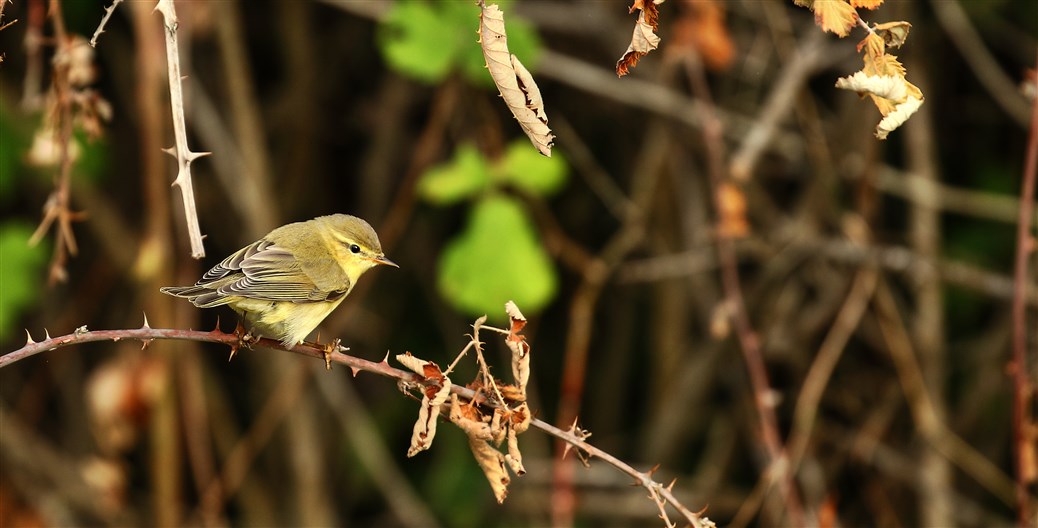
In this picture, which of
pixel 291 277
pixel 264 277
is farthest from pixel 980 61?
pixel 264 277

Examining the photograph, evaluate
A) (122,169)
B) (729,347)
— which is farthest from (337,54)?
(729,347)

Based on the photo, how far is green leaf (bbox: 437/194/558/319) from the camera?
4.73 m

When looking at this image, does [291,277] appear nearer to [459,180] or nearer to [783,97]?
[459,180]

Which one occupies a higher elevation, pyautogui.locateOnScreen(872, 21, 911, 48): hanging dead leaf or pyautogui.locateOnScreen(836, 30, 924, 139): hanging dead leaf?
pyautogui.locateOnScreen(872, 21, 911, 48): hanging dead leaf

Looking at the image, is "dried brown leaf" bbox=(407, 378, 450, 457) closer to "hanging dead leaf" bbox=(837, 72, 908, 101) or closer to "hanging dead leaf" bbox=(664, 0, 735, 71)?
"hanging dead leaf" bbox=(837, 72, 908, 101)

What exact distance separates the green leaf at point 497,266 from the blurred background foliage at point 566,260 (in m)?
0.17

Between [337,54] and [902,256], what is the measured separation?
331 centimetres

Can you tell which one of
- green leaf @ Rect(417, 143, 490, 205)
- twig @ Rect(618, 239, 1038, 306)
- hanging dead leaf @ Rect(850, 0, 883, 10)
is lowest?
twig @ Rect(618, 239, 1038, 306)

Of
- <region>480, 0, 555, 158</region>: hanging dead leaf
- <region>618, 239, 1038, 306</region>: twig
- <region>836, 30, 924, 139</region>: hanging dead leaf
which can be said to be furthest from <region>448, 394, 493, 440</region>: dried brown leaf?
<region>618, 239, 1038, 306</region>: twig

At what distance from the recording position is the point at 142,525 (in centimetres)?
655

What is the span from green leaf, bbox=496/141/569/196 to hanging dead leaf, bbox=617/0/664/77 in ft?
8.70

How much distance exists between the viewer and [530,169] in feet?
15.8

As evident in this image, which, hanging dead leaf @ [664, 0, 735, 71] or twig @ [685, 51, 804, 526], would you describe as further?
hanging dead leaf @ [664, 0, 735, 71]

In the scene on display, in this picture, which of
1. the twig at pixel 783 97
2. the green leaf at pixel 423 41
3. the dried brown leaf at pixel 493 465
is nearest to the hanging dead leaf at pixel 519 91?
the dried brown leaf at pixel 493 465
